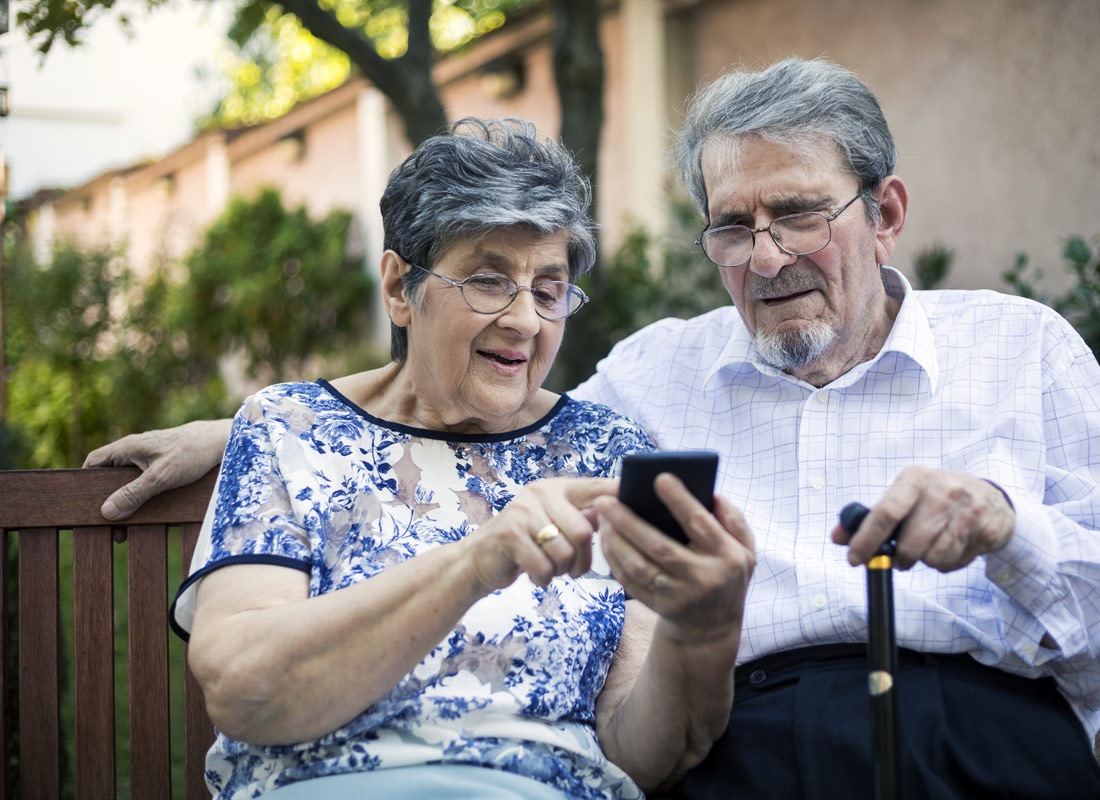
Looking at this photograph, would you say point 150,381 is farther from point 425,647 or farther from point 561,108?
point 425,647

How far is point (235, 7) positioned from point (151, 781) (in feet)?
12.6

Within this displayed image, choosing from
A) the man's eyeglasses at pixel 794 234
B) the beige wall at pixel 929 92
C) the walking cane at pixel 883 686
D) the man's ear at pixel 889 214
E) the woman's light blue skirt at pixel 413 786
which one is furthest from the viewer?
the beige wall at pixel 929 92

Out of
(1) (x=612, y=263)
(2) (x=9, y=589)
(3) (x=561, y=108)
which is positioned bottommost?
(2) (x=9, y=589)

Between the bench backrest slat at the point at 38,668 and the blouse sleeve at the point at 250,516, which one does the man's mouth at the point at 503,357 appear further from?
the bench backrest slat at the point at 38,668

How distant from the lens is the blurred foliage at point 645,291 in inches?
235

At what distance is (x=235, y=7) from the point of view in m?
5.15

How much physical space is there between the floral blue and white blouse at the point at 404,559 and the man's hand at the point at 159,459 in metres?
0.32

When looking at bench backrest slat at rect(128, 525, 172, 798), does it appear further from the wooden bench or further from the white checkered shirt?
the white checkered shirt

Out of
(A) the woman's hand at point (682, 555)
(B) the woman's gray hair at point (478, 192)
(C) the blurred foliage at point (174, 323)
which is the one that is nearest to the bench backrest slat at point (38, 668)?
(B) the woman's gray hair at point (478, 192)

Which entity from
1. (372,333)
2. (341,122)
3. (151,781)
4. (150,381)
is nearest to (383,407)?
(151,781)

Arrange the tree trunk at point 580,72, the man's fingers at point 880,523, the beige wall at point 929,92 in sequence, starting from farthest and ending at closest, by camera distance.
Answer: the beige wall at point 929,92, the tree trunk at point 580,72, the man's fingers at point 880,523

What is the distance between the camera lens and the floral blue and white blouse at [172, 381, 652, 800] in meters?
2.04

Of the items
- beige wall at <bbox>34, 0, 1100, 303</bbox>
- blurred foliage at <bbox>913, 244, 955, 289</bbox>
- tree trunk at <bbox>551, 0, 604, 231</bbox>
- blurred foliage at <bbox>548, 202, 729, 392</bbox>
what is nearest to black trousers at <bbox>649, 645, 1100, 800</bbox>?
beige wall at <bbox>34, 0, 1100, 303</bbox>

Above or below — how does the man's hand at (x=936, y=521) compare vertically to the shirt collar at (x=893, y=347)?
below
